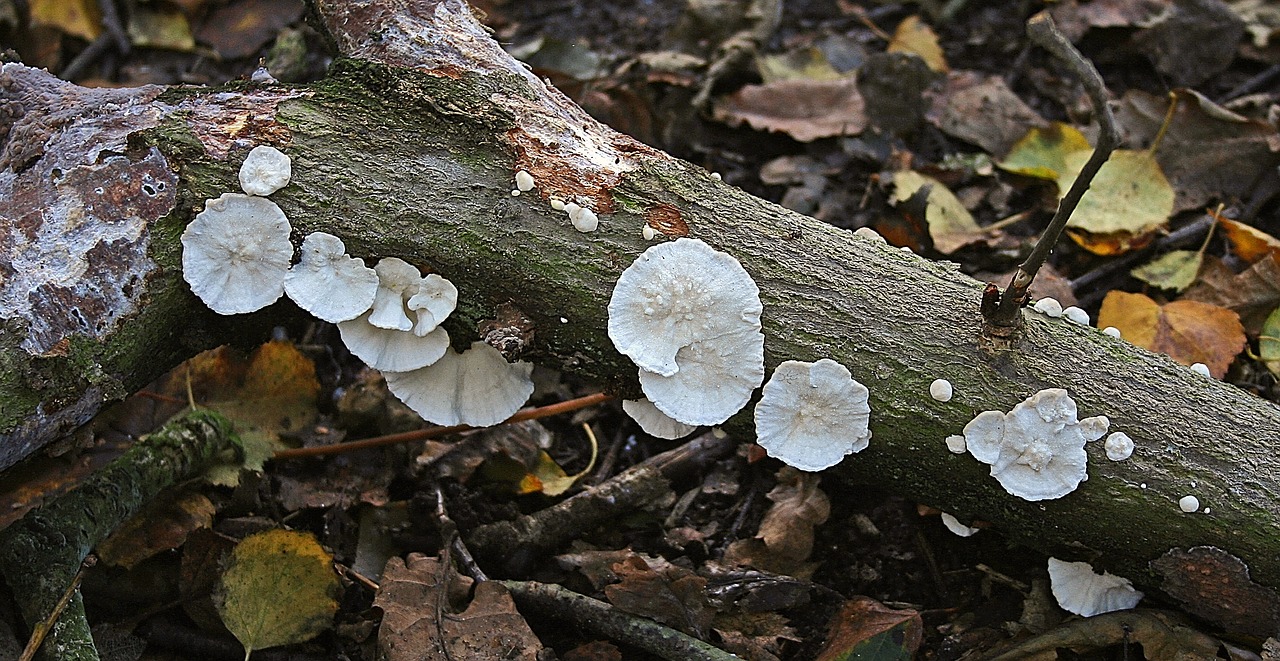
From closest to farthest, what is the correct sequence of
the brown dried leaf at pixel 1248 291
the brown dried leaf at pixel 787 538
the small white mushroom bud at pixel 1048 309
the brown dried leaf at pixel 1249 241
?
the small white mushroom bud at pixel 1048 309 < the brown dried leaf at pixel 787 538 < the brown dried leaf at pixel 1248 291 < the brown dried leaf at pixel 1249 241

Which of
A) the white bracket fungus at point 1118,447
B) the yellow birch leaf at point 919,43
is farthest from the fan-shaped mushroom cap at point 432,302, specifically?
the yellow birch leaf at point 919,43

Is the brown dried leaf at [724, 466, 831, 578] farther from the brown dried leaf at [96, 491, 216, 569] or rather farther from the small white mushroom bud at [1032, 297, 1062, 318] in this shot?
the brown dried leaf at [96, 491, 216, 569]

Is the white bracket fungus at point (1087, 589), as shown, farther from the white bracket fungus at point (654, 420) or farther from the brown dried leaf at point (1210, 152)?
the brown dried leaf at point (1210, 152)

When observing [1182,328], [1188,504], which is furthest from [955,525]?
[1182,328]

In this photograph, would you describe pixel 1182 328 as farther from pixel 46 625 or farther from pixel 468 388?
pixel 46 625

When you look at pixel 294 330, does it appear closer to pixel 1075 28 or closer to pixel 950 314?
pixel 950 314

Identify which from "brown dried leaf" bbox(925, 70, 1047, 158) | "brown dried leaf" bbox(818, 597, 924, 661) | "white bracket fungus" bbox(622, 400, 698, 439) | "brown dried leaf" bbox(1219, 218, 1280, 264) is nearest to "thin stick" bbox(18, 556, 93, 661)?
"white bracket fungus" bbox(622, 400, 698, 439)
